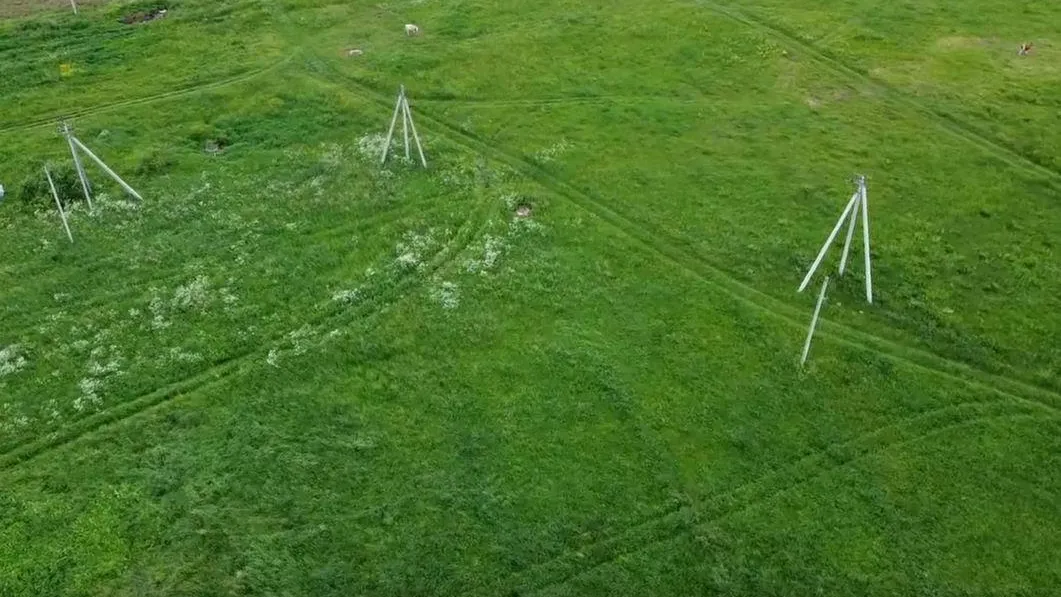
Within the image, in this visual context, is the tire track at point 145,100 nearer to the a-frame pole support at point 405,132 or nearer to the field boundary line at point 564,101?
the field boundary line at point 564,101

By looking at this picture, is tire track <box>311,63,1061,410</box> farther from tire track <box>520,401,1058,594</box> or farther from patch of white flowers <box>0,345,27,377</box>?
patch of white flowers <box>0,345,27,377</box>

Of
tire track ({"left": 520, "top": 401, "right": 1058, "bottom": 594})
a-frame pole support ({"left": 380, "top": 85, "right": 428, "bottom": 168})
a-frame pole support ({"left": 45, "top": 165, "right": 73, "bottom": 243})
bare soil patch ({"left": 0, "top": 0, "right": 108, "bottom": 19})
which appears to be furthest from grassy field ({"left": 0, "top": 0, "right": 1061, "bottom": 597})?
bare soil patch ({"left": 0, "top": 0, "right": 108, "bottom": 19})

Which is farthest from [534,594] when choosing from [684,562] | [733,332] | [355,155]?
[355,155]

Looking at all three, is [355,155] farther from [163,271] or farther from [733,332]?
[733,332]

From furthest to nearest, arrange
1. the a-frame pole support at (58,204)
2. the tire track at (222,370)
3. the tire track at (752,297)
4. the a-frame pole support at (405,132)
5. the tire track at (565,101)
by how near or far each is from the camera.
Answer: the tire track at (565,101) < the a-frame pole support at (405,132) < the a-frame pole support at (58,204) < the tire track at (752,297) < the tire track at (222,370)

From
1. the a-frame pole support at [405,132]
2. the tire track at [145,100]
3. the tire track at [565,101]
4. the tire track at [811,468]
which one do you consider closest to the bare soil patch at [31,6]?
the tire track at [145,100]

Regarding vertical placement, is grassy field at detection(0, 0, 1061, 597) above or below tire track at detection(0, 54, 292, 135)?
below

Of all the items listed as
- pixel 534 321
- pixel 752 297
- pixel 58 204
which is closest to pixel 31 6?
pixel 58 204
